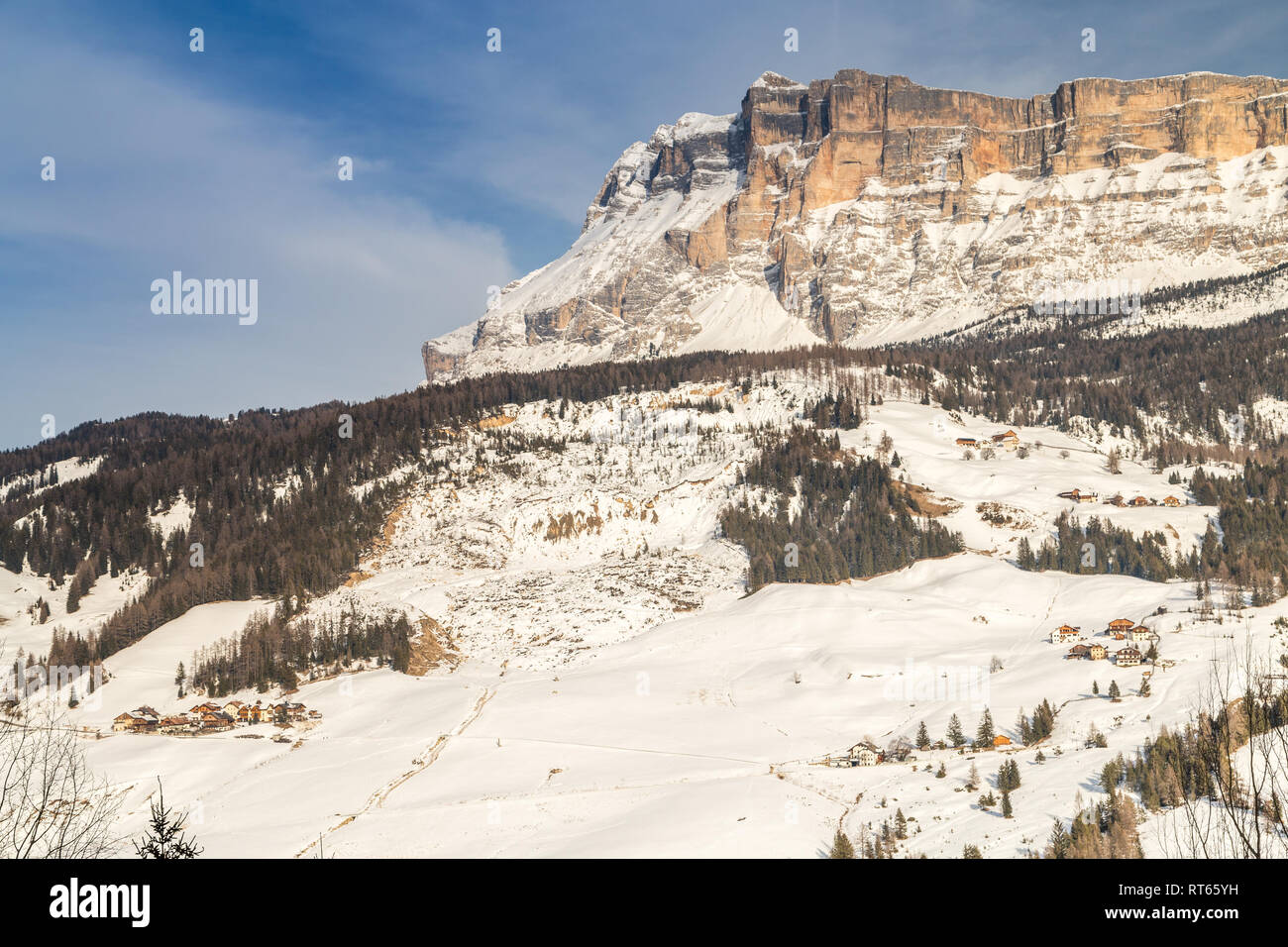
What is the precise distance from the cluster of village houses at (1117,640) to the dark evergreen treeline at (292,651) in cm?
6364

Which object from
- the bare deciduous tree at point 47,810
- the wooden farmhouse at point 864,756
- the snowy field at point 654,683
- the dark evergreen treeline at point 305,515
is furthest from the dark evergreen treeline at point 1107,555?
the bare deciduous tree at point 47,810

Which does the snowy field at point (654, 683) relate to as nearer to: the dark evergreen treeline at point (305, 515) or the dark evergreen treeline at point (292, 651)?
the dark evergreen treeline at point (292, 651)

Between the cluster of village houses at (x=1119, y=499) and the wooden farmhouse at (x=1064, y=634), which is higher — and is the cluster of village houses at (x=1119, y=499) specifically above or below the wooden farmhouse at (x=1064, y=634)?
above

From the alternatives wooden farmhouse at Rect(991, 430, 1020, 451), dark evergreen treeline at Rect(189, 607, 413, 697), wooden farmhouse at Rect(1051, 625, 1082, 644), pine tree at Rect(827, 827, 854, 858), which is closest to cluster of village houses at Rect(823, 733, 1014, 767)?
pine tree at Rect(827, 827, 854, 858)

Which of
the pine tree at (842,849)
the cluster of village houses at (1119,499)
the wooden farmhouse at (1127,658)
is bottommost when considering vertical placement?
the pine tree at (842,849)

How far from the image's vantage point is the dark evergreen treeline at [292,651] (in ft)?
297

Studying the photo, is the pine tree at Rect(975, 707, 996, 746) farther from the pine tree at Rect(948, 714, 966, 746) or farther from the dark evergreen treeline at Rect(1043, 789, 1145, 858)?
the dark evergreen treeline at Rect(1043, 789, 1145, 858)

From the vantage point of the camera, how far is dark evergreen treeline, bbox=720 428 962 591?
11675 cm

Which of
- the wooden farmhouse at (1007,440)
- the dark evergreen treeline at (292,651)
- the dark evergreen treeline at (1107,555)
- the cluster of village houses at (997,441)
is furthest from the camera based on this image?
the wooden farmhouse at (1007,440)

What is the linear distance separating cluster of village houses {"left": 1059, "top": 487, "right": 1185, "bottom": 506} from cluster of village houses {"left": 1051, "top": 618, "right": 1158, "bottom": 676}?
169 feet
